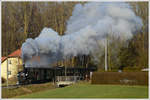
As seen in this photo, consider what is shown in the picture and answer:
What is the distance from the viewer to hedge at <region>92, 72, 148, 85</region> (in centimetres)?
2623

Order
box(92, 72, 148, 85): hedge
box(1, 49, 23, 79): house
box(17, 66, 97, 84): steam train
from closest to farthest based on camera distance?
box(92, 72, 148, 85): hedge → box(17, 66, 97, 84): steam train → box(1, 49, 23, 79): house

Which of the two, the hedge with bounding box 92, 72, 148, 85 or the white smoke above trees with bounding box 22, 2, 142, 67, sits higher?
A: the white smoke above trees with bounding box 22, 2, 142, 67

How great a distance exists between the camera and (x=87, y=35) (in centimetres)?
3784

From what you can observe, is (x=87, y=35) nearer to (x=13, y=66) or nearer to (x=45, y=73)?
(x=45, y=73)

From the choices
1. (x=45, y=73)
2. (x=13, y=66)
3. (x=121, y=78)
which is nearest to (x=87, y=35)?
(x=45, y=73)

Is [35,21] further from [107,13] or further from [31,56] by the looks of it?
[31,56]

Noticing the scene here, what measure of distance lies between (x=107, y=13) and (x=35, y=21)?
1870cm

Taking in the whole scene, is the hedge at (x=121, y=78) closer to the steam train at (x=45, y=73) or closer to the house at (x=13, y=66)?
the steam train at (x=45, y=73)

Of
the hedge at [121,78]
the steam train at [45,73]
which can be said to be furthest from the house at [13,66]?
the hedge at [121,78]

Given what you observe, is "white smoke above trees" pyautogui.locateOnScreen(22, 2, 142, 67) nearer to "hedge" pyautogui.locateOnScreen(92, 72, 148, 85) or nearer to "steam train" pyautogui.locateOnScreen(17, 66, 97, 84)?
"steam train" pyautogui.locateOnScreen(17, 66, 97, 84)

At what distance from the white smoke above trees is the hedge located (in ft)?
30.1

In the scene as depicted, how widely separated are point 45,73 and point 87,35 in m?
7.79

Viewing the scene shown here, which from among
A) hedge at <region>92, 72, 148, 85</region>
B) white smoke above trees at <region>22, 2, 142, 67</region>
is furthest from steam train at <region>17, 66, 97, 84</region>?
hedge at <region>92, 72, 148, 85</region>

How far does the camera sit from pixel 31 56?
1344 inches
